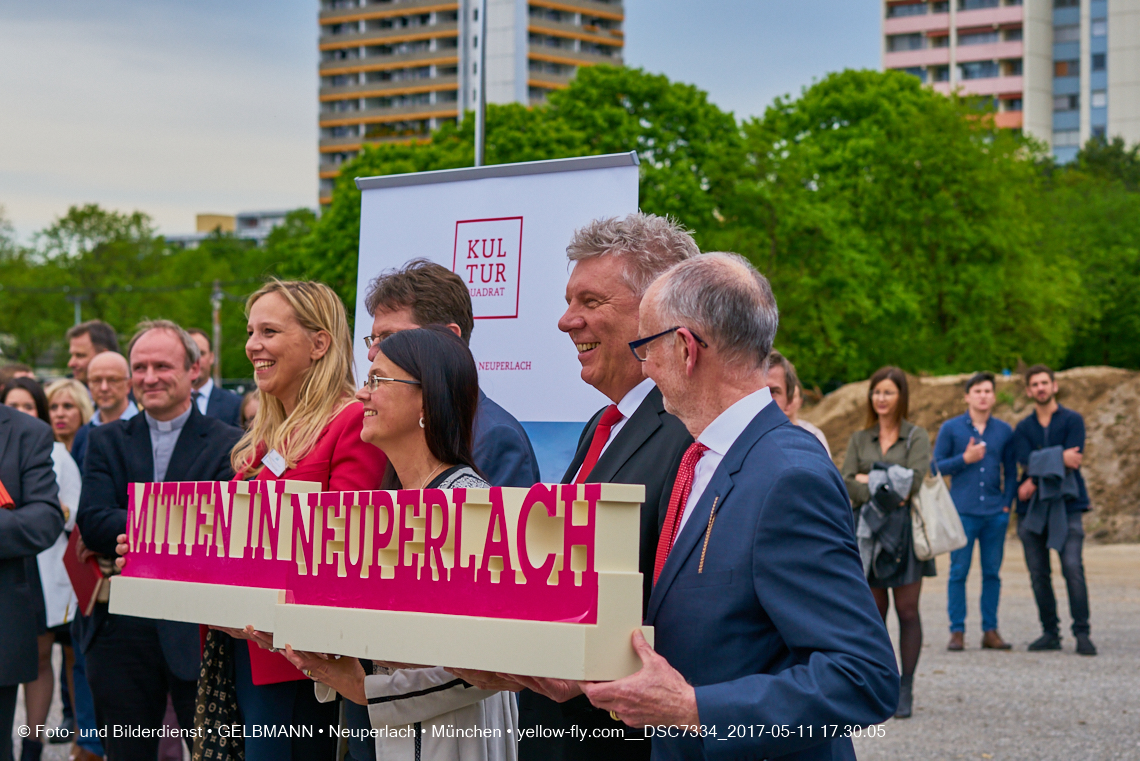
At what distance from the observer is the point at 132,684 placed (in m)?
4.67

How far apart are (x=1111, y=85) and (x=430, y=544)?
81980 millimetres

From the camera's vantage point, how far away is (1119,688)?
26.4 feet

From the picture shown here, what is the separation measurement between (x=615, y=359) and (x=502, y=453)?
0.51m

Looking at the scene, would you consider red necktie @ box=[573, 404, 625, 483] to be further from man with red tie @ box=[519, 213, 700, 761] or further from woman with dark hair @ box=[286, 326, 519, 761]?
woman with dark hair @ box=[286, 326, 519, 761]

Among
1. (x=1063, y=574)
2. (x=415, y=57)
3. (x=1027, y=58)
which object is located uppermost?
(x=415, y=57)

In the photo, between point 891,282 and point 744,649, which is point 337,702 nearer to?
point 744,649

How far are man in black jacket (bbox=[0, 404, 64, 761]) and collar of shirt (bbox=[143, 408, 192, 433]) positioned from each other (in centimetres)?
42

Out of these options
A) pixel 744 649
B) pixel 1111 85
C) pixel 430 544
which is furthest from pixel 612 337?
pixel 1111 85


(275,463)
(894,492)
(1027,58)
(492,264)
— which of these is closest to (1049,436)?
(894,492)

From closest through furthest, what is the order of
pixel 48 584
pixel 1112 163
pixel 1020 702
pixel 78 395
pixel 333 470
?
pixel 333 470, pixel 48 584, pixel 1020 702, pixel 78 395, pixel 1112 163

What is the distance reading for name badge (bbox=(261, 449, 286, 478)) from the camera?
11.9 ft

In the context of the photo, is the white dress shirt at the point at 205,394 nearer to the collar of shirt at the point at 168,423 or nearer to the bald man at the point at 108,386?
the bald man at the point at 108,386

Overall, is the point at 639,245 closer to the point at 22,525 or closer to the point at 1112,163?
the point at 22,525

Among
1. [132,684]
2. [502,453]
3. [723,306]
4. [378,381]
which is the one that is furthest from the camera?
[132,684]
